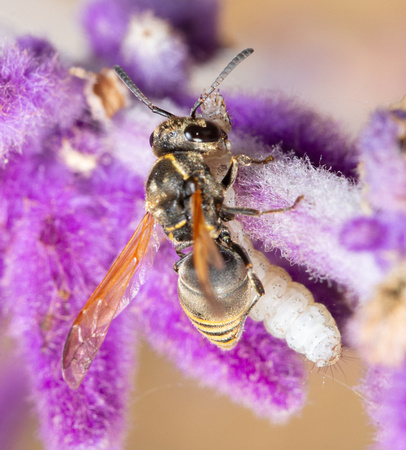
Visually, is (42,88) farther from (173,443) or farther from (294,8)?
(173,443)

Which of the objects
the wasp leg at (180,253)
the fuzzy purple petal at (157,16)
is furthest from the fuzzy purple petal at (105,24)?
the wasp leg at (180,253)

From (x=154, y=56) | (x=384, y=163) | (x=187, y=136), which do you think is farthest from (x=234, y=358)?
(x=154, y=56)

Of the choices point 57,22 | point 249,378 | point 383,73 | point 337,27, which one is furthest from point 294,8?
point 249,378

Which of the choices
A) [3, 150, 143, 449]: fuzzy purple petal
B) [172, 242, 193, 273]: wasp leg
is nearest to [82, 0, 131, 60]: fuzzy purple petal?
[3, 150, 143, 449]: fuzzy purple petal

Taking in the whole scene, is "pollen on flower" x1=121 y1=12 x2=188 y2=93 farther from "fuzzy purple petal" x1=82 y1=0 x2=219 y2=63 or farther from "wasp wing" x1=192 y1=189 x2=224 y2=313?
"wasp wing" x1=192 y1=189 x2=224 y2=313

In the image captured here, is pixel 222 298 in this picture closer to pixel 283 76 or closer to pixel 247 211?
pixel 247 211

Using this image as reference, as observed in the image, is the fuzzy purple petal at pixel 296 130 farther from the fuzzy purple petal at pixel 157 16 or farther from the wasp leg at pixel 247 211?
the fuzzy purple petal at pixel 157 16
